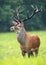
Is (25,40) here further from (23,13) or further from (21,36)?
(23,13)

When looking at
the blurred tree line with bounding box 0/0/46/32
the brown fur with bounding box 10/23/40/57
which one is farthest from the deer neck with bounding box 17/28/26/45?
the blurred tree line with bounding box 0/0/46/32

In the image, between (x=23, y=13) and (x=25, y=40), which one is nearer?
(x=25, y=40)

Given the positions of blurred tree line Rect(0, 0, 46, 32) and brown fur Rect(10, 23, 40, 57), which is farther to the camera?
blurred tree line Rect(0, 0, 46, 32)

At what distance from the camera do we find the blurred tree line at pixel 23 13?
147ft

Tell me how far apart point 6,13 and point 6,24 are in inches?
51.5

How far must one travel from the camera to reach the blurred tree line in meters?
44.7

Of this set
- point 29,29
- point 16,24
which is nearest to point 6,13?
point 29,29

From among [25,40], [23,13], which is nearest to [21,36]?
[25,40]

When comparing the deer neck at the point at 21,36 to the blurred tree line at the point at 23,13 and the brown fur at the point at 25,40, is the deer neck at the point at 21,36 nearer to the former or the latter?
the brown fur at the point at 25,40

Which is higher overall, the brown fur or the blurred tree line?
the brown fur

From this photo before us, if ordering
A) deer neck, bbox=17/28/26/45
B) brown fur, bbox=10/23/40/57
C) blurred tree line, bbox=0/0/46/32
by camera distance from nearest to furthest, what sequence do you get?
brown fur, bbox=10/23/40/57, deer neck, bbox=17/28/26/45, blurred tree line, bbox=0/0/46/32

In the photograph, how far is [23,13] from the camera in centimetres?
4512

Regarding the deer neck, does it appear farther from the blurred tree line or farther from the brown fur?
the blurred tree line

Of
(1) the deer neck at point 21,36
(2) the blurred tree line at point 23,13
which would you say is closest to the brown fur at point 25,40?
(1) the deer neck at point 21,36
